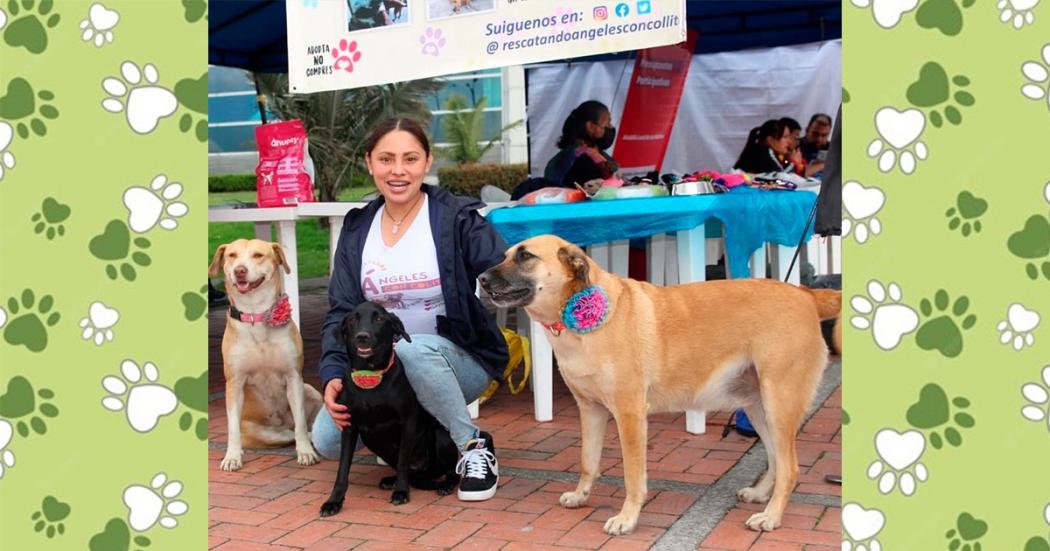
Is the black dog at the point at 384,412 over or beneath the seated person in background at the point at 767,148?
beneath

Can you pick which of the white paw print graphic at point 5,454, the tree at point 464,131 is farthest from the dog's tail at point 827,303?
the tree at point 464,131

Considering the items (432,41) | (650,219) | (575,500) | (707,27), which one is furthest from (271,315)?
(707,27)

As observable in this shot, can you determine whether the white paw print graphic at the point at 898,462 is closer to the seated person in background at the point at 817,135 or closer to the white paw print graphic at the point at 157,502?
the white paw print graphic at the point at 157,502

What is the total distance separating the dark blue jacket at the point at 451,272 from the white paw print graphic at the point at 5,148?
1.84 meters

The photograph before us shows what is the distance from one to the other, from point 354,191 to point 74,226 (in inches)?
895

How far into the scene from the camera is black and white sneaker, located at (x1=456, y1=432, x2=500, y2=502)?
4133 mm

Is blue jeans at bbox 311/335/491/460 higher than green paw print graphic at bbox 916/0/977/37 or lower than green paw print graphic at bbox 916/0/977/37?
lower

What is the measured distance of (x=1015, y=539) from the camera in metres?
2.24

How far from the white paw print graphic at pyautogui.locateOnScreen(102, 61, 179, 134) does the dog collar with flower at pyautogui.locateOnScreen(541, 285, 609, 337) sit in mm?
1639

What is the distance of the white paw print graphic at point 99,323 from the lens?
254 centimetres

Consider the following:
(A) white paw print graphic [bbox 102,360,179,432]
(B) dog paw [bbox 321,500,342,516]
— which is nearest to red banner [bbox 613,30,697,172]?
(B) dog paw [bbox 321,500,342,516]

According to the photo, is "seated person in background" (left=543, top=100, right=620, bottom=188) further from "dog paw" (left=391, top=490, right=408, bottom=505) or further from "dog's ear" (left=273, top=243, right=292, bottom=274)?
"dog paw" (left=391, top=490, right=408, bottom=505)

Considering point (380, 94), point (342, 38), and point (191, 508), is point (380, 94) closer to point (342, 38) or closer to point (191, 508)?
point (342, 38)

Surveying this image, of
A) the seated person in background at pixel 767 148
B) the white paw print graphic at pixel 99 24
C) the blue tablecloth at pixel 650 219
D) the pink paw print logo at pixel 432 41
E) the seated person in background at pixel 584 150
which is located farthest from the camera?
the seated person in background at pixel 767 148
